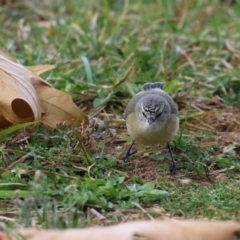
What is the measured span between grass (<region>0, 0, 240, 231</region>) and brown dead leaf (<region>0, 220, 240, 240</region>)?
307 mm

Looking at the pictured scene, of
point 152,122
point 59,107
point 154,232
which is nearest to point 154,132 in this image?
point 152,122

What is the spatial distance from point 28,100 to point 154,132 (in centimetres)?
79

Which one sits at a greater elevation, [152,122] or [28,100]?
[28,100]

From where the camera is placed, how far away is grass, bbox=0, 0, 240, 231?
3.16 metres

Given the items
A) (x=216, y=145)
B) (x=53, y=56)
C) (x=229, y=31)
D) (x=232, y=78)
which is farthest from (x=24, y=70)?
(x=229, y=31)

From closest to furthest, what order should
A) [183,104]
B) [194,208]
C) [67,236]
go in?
[67,236]
[194,208]
[183,104]

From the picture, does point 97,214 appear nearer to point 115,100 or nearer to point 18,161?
point 18,161

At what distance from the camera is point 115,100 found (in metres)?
4.93

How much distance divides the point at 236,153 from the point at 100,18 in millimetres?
3338

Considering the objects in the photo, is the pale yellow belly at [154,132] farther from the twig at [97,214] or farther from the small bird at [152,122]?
the twig at [97,214]

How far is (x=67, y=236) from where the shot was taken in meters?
2.32

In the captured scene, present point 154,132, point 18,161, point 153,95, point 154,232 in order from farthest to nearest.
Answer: point 153,95, point 154,132, point 18,161, point 154,232

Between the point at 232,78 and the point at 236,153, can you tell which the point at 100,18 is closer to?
the point at 232,78

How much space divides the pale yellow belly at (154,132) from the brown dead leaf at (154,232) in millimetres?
1599
